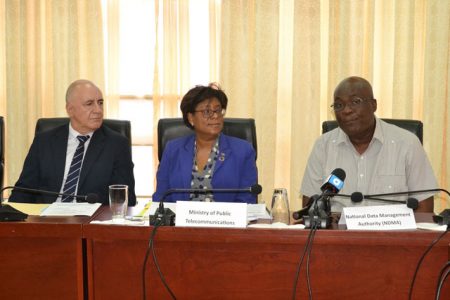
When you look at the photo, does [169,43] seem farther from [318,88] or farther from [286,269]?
[286,269]

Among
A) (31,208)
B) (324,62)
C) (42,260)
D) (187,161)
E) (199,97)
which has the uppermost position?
(324,62)

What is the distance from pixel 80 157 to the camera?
10.9ft

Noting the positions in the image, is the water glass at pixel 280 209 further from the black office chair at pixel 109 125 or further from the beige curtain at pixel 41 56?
the beige curtain at pixel 41 56

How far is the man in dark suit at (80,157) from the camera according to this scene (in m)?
3.28

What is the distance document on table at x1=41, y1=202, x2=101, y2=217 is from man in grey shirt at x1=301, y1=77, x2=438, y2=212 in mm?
1061

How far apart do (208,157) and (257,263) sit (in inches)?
45.6

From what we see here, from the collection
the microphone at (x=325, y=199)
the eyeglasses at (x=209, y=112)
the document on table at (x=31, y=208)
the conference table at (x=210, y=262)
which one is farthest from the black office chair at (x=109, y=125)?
the microphone at (x=325, y=199)

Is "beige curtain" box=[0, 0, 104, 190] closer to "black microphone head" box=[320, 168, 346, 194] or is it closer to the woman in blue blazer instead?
the woman in blue blazer

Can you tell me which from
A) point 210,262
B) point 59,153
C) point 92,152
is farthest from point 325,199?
point 59,153

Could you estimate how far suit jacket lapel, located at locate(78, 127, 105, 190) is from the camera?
10.7 ft

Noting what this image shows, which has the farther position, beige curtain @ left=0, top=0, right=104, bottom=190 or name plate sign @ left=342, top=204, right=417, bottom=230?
beige curtain @ left=0, top=0, right=104, bottom=190

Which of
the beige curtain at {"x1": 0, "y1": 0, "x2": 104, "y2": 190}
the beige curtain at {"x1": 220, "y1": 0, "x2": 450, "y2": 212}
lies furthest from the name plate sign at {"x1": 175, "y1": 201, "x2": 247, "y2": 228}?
the beige curtain at {"x1": 0, "y1": 0, "x2": 104, "y2": 190}

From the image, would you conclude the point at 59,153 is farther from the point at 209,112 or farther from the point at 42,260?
the point at 42,260

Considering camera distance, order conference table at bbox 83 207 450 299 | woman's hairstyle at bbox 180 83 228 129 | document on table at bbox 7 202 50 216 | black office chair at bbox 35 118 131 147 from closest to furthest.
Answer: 1. conference table at bbox 83 207 450 299
2. document on table at bbox 7 202 50 216
3. woman's hairstyle at bbox 180 83 228 129
4. black office chair at bbox 35 118 131 147
